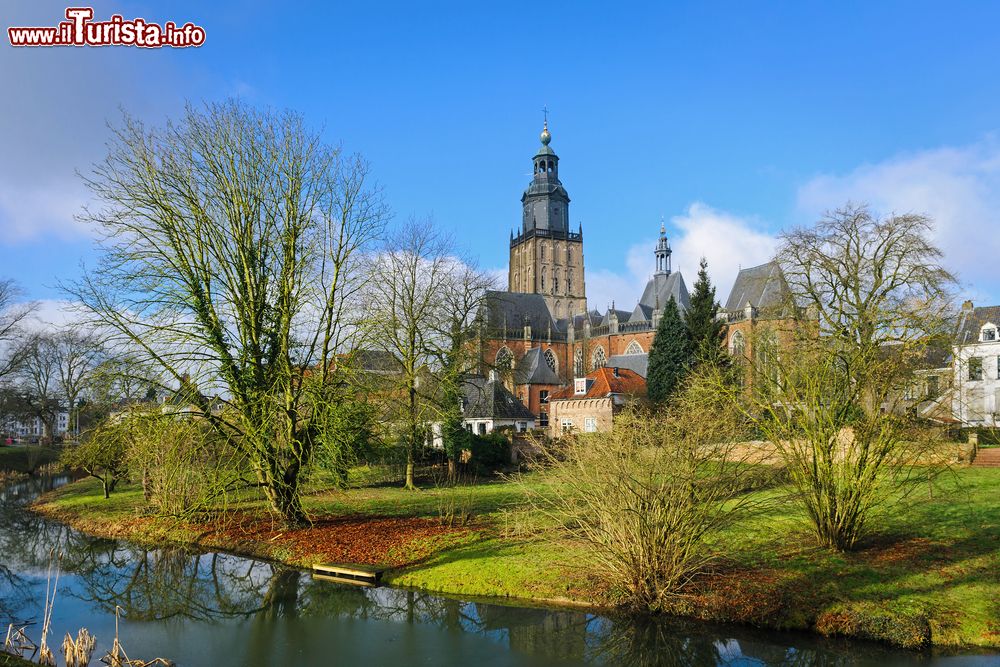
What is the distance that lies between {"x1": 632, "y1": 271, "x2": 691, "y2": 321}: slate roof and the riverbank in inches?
1786

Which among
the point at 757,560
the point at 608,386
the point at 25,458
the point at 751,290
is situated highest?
the point at 751,290

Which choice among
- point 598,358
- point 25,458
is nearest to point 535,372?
point 598,358

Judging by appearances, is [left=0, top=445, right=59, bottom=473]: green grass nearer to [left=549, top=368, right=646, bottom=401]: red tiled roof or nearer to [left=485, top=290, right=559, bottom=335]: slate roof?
[left=549, top=368, right=646, bottom=401]: red tiled roof

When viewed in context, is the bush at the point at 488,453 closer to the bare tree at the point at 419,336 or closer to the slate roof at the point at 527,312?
the bare tree at the point at 419,336

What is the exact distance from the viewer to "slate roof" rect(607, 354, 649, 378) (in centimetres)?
5683

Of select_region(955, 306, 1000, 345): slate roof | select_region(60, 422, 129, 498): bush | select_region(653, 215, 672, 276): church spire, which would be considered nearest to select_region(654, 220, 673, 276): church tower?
select_region(653, 215, 672, 276): church spire

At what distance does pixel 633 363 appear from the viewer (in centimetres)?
5822

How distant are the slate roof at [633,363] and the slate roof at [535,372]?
5260mm

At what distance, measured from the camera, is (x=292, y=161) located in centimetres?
1988

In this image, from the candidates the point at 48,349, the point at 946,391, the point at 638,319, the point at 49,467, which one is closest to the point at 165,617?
the point at 946,391

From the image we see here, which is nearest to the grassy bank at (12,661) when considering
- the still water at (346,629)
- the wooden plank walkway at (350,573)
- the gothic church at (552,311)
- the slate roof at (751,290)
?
the still water at (346,629)

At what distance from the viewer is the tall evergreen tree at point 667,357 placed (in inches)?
1768

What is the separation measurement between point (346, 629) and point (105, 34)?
12814mm

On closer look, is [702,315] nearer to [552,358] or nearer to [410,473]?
[410,473]
